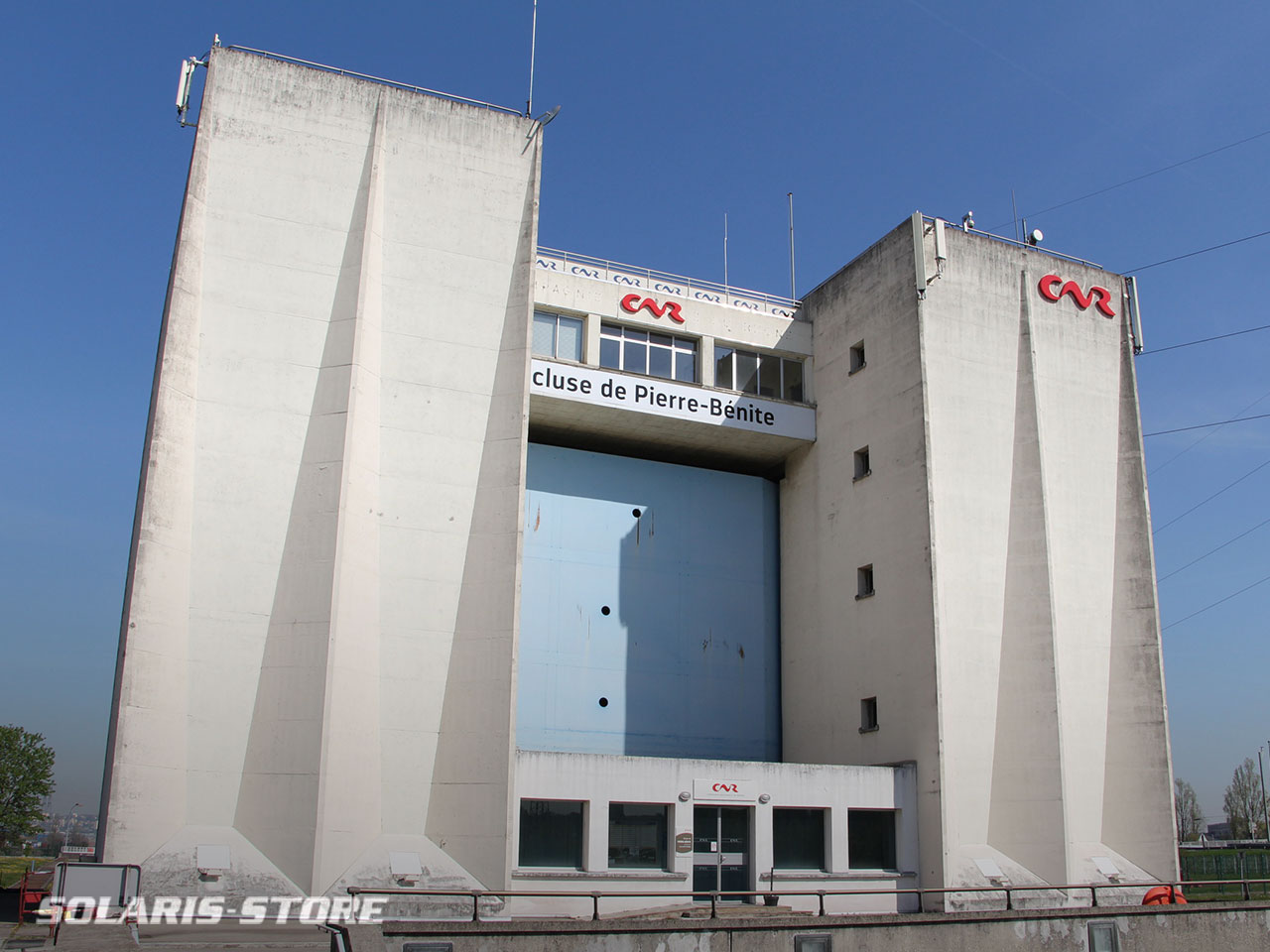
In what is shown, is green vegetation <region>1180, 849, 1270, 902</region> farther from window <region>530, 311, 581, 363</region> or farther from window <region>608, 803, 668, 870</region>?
window <region>530, 311, 581, 363</region>

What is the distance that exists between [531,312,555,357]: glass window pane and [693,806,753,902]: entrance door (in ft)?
44.4

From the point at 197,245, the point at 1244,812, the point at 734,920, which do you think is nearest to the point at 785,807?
the point at 734,920

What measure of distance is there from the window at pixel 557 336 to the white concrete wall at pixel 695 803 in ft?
39.0

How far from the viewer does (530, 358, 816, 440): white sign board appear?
31.2 m

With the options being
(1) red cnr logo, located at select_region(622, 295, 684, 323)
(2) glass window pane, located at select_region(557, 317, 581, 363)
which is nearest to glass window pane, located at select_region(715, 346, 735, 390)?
(1) red cnr logo, located at select_region(622, 295, 684, 323)

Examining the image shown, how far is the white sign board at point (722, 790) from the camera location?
87.9ft

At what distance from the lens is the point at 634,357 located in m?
33.1

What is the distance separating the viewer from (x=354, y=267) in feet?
86.8

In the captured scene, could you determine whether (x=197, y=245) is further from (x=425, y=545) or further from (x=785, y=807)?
(x=785, y=807)

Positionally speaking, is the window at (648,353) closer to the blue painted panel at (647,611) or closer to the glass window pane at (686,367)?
the glass window pane at (686,367)

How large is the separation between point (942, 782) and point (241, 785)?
16.9 m

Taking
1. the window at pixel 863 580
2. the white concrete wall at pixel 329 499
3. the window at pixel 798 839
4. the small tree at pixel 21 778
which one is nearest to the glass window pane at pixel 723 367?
the window at pixel 863 580

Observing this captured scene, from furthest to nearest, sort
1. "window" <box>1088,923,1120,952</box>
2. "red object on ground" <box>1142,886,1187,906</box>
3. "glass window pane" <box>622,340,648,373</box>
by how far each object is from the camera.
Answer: "glass window pane" <box>622,340,648,373</box> < "red object on ground" <box>1142,886,1187,906</box> < "window" <box>1088,923,1120,952</box>

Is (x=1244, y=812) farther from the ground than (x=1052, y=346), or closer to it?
closer to it
